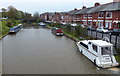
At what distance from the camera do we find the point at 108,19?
29078 millimetres

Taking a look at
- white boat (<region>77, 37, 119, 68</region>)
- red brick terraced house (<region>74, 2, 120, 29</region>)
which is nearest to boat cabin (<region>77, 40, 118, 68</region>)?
white boat (<region>77, 37, 119, 68</region>)

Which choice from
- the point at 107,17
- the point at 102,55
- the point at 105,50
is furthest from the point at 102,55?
the point at 107,17

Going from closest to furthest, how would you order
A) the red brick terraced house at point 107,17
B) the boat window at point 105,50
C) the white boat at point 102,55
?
the white boat at point 102,55, the boat window at point 105,50, the red brick terraced house at point 107,17

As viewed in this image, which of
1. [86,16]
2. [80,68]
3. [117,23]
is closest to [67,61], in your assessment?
[80,68]

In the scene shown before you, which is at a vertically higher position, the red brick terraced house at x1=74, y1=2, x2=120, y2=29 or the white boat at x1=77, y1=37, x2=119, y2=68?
the red brick terraced house at x1=74, y1=2, x2=120, y2=29

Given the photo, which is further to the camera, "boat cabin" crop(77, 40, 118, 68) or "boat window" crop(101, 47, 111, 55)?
"boat window" crop(101, 47, 111, 55)

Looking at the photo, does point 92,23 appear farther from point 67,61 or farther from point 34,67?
point 34,67

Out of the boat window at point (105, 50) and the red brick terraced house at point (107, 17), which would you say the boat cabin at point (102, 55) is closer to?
the boat window at point (105, 50)

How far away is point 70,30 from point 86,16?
10.9m

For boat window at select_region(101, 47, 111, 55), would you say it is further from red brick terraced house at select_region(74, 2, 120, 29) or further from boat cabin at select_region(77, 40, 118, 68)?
red brick terraced house at select_region(74, 2, 120, 29)

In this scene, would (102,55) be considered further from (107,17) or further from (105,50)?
(107,17)

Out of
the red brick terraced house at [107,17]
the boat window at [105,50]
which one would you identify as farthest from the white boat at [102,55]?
the red brick terraced house at [107,17]

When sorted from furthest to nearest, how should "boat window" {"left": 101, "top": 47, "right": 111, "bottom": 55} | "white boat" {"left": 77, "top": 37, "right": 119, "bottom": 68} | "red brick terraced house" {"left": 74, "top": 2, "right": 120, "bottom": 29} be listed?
"red brick terraced house" {"left": 74, "top": 2, "right": 120, "bottom": 29} → "boat window" {"left": 101, "top": 47, "right": 111, "bottom": 55} → "white boat" {"left": 77, "top": 37, "right": 119, "bottom": 68}

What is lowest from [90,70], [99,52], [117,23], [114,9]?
[90,70]
